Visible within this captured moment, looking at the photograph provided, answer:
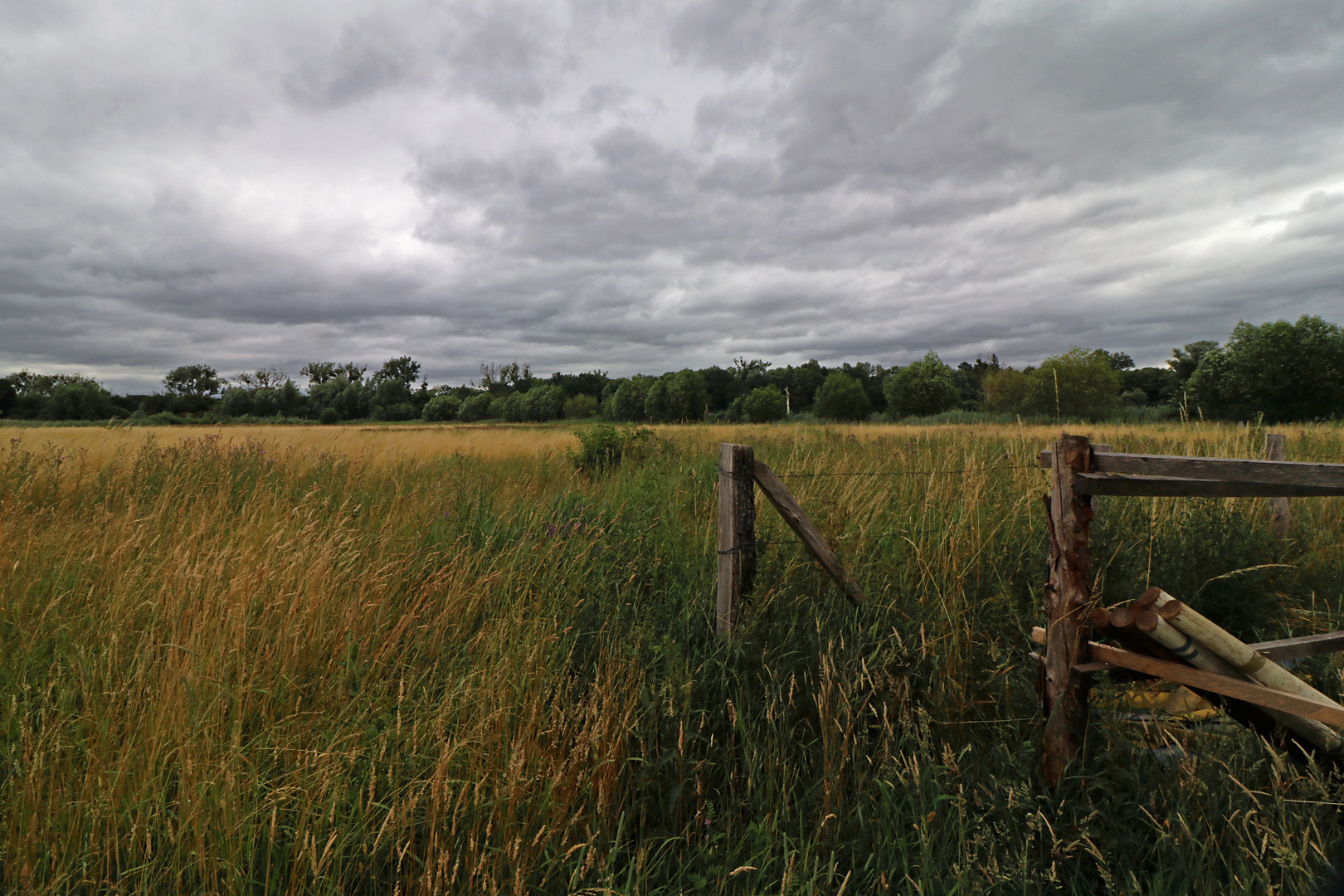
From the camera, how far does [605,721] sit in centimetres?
217

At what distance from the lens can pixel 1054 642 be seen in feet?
7.99

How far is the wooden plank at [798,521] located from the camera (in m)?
3.32

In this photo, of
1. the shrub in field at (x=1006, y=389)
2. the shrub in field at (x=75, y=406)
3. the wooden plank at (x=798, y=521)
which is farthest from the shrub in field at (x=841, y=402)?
the shrub in field at (x=75, y=406)

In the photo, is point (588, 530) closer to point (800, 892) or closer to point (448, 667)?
point (448, 667)

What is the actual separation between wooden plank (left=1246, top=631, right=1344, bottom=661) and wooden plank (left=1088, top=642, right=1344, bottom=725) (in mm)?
252

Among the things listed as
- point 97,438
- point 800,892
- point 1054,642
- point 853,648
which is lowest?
point 800,892

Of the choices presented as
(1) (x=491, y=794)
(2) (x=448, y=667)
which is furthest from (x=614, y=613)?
(1) (x=491, y=794)

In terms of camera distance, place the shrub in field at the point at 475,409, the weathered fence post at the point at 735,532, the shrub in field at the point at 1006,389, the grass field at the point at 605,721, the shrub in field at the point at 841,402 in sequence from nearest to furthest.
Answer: the grass field at the point at 605,721
the weathered fence post at the point at 735,532
the shrub in field at the point at 1006,389
the shrub in field at the point at 841,402
the shrub in field at the point at 475,409

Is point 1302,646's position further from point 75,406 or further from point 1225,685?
point 75,406

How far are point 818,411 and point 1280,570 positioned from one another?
65886 millimetres

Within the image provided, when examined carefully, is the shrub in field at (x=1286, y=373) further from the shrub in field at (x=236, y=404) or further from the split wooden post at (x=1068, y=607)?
the shrub in field at (x=236, y=404)

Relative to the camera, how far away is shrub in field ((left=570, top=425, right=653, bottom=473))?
10.3 meters

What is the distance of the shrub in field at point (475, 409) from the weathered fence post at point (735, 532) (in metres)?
88.0

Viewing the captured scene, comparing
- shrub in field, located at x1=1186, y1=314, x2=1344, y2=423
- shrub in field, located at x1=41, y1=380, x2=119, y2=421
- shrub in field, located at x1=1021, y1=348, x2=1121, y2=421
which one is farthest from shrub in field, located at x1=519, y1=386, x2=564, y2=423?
shrub in field, located at x1=1186, y1=314, x2=1344, y2=423
